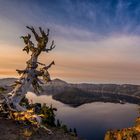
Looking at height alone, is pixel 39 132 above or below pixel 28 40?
below

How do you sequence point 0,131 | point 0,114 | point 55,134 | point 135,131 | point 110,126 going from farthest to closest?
1. point 110,126
2. point 135,131
3. point 0,114
4. point 55,134
5. point 0,131

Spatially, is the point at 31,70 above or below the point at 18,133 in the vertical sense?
above

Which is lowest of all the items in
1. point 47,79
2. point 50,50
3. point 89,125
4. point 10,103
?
point 89,125

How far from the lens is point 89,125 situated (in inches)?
7657

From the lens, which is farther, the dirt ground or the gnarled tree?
the gnarled tree

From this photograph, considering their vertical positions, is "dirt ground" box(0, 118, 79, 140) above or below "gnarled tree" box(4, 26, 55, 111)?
below

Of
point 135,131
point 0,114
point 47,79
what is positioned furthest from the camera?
point 135,131

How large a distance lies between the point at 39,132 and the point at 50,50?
408 inches

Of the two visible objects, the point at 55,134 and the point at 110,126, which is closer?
the point at 55,134

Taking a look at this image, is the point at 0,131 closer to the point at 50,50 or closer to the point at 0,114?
the point at 0,114

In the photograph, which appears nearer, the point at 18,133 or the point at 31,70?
A: the point at 18,133

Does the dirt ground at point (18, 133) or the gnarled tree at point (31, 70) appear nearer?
the dirt ground at point (18, 133)

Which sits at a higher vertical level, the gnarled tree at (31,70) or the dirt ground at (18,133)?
the gnarled tree at (31,70)

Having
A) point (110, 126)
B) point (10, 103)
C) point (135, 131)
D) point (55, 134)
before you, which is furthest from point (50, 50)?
point (110, 126)
